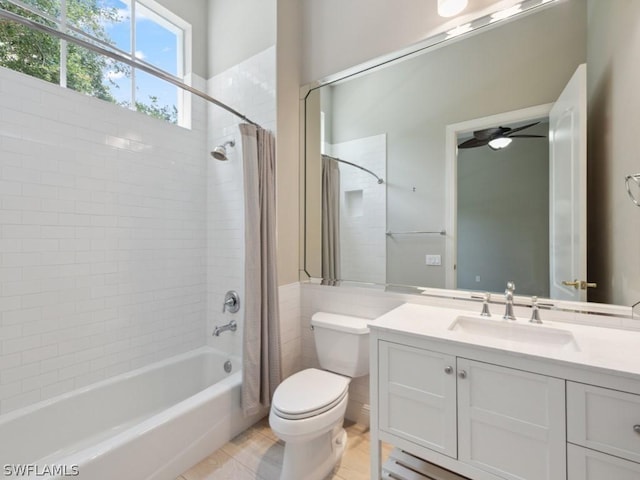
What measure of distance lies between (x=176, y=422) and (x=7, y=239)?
4.39ft

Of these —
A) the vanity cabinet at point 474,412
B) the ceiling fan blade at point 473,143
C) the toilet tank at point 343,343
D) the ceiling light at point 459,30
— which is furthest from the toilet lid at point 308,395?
the ceiling light at point 459,30

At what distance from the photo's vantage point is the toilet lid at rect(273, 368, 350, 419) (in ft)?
4.67

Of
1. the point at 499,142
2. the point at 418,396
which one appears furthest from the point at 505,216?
the point at 418,396

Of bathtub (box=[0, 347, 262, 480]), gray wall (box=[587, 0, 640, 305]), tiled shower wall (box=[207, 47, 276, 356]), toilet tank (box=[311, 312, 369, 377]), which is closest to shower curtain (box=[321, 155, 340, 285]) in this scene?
toilet tank (box=[311, 312, 369, 377])

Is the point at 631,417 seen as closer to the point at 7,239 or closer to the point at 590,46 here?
the point at 590,46

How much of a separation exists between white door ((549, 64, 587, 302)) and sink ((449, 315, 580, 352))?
28 cm

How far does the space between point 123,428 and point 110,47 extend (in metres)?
2.37

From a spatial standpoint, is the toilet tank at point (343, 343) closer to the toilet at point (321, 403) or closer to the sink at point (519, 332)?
the toilet at point (321, 403)

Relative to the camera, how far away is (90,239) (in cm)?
192

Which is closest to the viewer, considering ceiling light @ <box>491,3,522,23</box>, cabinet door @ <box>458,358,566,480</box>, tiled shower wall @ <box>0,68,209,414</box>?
cabinet door @ <box>458,358,566,480</box>

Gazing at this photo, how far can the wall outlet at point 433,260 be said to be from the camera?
184cm

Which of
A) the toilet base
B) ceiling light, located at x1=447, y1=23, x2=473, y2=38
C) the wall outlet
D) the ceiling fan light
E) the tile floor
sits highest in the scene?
ceiling light, located at x1=447, y1=23, x2=473, y2=38

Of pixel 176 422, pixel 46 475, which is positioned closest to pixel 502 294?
pixel 176 422

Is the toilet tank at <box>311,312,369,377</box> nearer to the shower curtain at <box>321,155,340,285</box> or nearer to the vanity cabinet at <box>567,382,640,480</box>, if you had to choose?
the shower curtain at <box>321,155,340,285</box>
